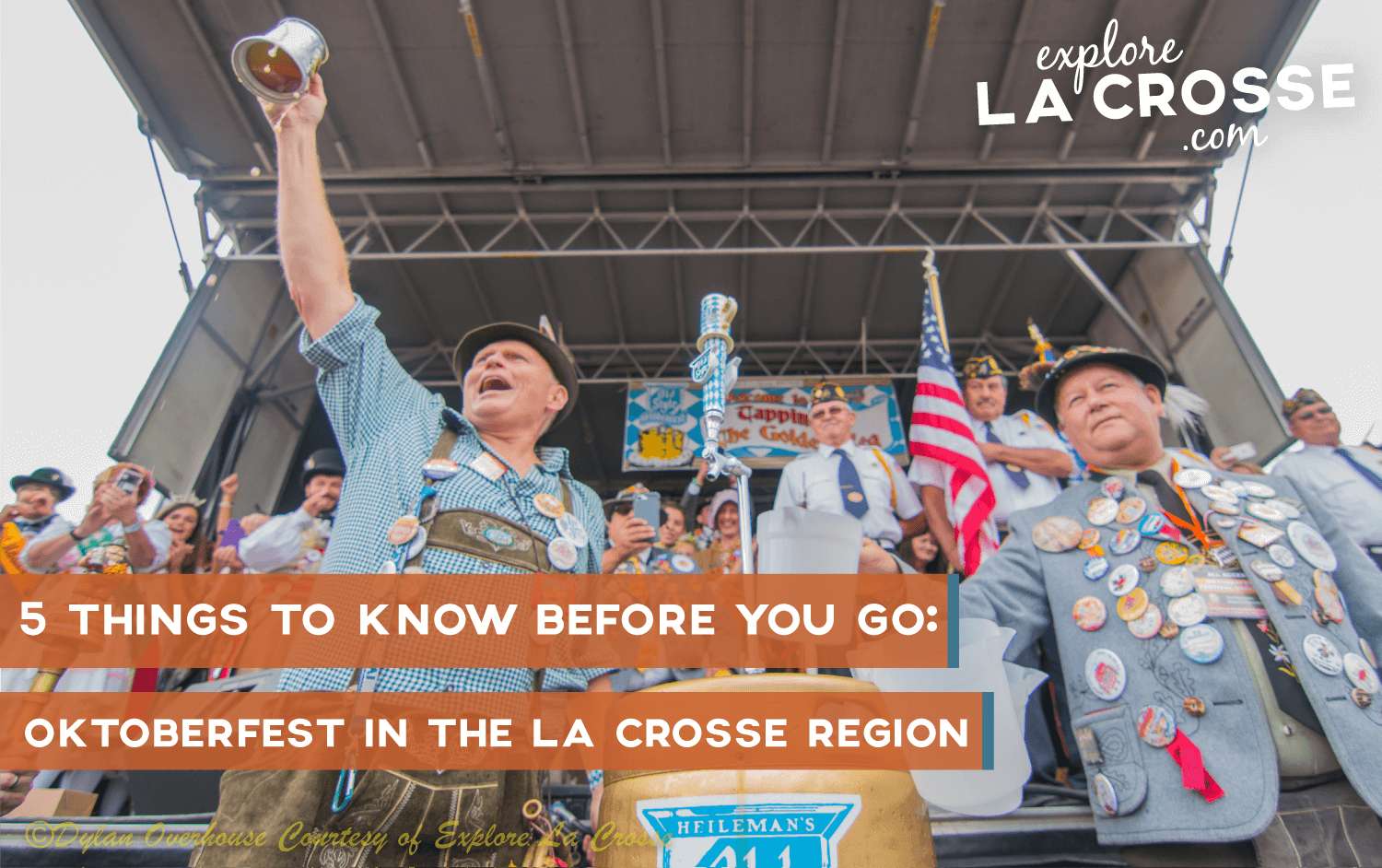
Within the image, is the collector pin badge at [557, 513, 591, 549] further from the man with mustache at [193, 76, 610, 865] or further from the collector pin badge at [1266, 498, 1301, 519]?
the collector pin badge at [1266, 498, 1301, 519]

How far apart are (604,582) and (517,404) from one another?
573 mm

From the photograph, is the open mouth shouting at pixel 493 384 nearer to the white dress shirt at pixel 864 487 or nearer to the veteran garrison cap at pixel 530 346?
the veteran garrison cap at pixel 530 346

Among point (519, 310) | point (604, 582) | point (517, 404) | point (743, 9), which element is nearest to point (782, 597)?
point (604, 582)

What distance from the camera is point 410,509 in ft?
5.59

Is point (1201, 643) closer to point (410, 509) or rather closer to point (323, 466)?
point (410, 509)

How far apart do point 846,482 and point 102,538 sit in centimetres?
383

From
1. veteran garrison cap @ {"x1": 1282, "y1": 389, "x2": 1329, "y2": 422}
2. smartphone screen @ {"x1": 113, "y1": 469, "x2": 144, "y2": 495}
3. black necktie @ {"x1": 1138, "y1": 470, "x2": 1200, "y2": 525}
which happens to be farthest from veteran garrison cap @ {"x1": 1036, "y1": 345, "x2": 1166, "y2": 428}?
smartphone screen @ {"x1": 113, "y1": 469, "x2": 144, "y2": 495}

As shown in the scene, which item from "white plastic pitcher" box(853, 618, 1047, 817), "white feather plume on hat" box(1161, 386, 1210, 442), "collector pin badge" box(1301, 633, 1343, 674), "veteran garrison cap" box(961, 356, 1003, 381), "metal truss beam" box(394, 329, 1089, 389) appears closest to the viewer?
"white plastic pitcher" box(853, 618, 1047, 817)

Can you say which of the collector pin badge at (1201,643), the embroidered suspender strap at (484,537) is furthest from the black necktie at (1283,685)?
the embroidered suspender strap at (484,537)

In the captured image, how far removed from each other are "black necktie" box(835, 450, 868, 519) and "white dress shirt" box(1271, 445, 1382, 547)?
5.92 ft

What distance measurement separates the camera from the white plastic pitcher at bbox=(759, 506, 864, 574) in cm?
134

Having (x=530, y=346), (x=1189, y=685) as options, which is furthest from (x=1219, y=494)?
(x=530, y=346)

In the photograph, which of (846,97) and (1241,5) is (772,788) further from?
(1241,5)

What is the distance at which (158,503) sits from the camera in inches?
250
